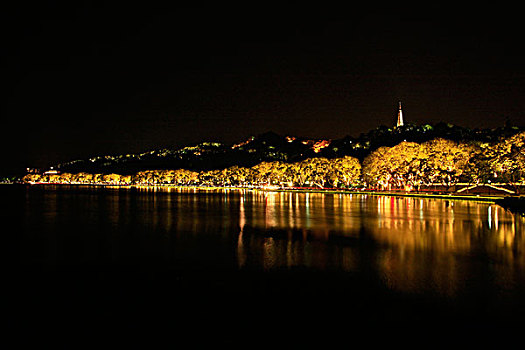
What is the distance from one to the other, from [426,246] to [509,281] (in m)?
5.63

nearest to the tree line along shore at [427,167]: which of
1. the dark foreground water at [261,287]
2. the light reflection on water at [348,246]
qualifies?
the light reflection on water at [348,246]

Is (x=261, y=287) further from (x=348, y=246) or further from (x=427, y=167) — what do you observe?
(x=427, y=167)

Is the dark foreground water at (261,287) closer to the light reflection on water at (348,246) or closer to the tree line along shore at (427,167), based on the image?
the light reflection on water at (348,246)

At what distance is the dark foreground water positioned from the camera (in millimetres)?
8109

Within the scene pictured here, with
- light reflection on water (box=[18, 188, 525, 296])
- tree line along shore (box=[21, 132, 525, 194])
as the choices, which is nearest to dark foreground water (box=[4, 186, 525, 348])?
light reflection on water (box=[18, 188, 525, 296])

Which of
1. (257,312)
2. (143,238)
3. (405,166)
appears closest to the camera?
(257,312)

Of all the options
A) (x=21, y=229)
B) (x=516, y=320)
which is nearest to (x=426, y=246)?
(x=516, y=320)

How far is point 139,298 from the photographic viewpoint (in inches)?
401

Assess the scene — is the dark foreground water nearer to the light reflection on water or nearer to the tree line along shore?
the light reflection on water

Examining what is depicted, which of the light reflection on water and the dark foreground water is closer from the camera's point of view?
the dark foreground water

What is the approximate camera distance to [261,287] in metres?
10.9

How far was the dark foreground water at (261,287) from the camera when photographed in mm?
8109

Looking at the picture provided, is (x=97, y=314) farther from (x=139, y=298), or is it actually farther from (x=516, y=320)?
(x=516, y=320)

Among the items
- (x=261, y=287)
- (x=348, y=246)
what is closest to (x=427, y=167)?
(x=348, y=246)
